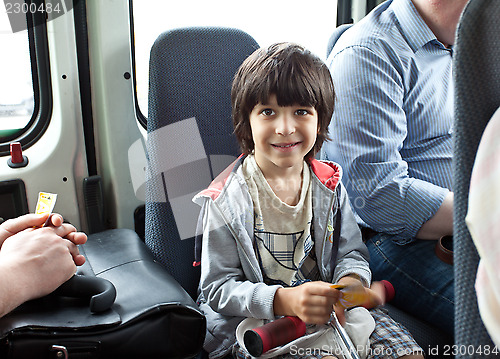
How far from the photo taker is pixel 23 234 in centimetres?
100

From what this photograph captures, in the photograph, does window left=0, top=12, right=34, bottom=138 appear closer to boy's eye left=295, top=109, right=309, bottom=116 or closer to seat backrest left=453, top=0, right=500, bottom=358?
boy's eye left=295, top=109, right=309, bottom=116

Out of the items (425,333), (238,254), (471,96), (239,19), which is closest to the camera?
(471,96)

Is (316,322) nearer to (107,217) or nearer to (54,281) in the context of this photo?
(54,281)

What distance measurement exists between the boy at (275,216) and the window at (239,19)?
38 cm

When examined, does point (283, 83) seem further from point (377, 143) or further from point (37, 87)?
point (37, 87)

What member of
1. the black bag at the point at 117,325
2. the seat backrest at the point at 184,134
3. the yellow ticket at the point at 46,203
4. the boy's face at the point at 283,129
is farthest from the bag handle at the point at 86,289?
the boy's face at the point at 283,129

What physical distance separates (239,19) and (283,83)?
35.8 inches

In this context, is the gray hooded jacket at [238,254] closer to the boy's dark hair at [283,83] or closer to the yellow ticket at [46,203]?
the boy's dark hair at [283,83]

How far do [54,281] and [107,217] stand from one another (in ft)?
2.42

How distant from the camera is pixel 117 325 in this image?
937 mm

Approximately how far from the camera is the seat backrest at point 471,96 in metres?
0.67

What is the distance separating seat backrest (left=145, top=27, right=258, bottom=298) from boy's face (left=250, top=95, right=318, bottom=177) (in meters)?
0.29

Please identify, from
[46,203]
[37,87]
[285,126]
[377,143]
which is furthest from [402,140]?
[37,87]

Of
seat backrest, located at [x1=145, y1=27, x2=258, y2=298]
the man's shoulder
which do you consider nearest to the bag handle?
seat backrest, located at [x1=145, y1=27, x2=258, y2=298]
